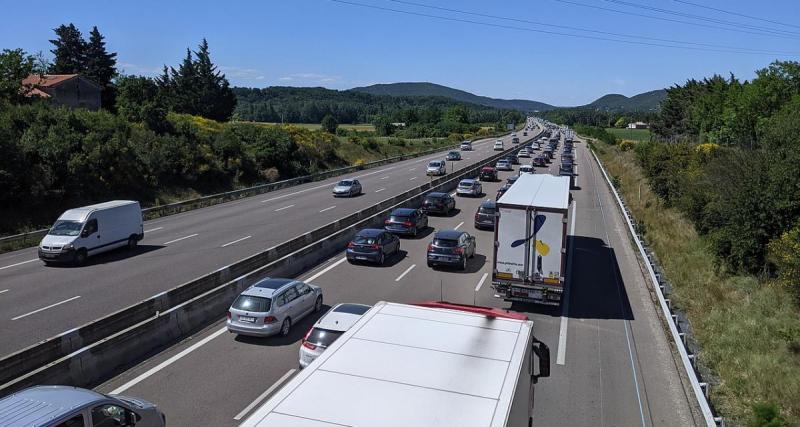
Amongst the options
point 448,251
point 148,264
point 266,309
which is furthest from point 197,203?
point 266,309

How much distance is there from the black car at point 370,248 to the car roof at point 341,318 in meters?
9.30

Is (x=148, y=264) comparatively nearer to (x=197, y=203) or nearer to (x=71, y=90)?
(x=197, y=203)

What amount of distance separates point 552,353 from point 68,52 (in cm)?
8322

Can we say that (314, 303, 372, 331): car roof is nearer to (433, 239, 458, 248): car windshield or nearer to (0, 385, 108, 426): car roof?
(0, 385, 108, 426): car roof

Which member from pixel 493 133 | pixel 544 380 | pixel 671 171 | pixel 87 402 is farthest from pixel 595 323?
pixel 493 133

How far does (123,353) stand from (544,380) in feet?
31.0

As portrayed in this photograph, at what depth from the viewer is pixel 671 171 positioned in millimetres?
41656

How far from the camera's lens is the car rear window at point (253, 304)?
49.5 feet

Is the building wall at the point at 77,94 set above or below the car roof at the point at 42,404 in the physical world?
above

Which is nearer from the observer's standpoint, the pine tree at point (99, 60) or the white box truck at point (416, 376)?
the white box truck at point (416, 376)

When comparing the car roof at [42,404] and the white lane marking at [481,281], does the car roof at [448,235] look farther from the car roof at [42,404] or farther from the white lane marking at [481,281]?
the car roof at [42,404]

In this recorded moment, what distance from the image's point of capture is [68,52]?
78.9m

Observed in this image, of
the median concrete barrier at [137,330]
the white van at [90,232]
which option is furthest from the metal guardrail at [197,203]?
the median concrete barrier at [137,330]

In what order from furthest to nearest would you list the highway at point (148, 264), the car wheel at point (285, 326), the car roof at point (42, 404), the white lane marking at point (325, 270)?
the white lane marking at point (325, 270)
the highway at point (148, 264)
the car wheel at point (285, 326)
the car roof at point (42, 404)
